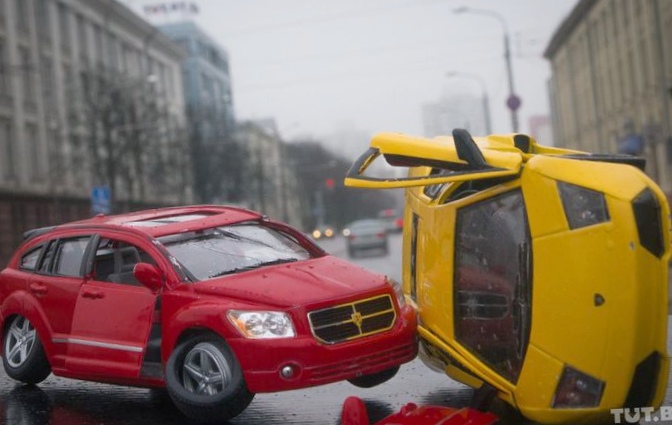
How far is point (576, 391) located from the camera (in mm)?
6016

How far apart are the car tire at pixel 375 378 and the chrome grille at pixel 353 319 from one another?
66 cm

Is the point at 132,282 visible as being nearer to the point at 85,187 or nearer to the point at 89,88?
the point at 89,88

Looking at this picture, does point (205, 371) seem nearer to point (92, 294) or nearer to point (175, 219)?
point (92, 294)

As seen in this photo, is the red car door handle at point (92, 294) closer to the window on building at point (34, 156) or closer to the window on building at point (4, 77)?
the window on building at point (4, 77)

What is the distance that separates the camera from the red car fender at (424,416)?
6.36 m

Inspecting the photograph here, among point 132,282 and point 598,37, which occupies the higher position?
point 598,37

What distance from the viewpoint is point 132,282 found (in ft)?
27.0

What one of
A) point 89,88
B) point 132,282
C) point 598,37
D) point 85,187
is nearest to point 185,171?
point 85,187

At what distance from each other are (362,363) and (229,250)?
61.3 inches

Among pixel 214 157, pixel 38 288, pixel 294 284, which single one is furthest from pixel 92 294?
pixel 214 157

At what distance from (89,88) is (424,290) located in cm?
4072

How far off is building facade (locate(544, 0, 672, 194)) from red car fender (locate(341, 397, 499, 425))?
24.9 metres

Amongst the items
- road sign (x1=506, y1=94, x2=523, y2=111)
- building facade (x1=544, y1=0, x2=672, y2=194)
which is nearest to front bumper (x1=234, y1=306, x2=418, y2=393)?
building facade (x1=544, y1=0, x2=672, y2=194)

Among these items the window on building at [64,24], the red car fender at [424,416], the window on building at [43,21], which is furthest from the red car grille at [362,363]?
the window on building at [64,24]
